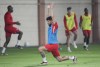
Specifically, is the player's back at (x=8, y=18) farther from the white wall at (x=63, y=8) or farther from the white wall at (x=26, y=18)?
the white wall at (x=63, y=8)

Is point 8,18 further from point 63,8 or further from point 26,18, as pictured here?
point 63,8

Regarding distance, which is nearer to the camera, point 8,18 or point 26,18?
point 8,18

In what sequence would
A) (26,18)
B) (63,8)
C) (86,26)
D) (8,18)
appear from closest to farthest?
(8,18) → (86,26) → (26,18) → (63,8)

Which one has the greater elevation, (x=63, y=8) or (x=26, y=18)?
(x=63, y=8)

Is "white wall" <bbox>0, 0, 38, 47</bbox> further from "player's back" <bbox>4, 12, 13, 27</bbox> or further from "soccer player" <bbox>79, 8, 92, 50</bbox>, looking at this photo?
"player's back" <bbox>4, 12, 13, 27</bbox>

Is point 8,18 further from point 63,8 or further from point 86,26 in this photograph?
point 63,8

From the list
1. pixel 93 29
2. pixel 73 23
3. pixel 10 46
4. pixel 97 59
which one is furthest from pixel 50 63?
pixel 93 29

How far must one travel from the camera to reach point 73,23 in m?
26.6

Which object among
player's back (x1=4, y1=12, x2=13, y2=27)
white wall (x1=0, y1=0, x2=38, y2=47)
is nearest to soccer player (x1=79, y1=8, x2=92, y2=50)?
player's back (x1=4, y1=12, x2=13, y2=27)

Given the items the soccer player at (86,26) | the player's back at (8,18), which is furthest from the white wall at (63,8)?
the player's back at (8,18)

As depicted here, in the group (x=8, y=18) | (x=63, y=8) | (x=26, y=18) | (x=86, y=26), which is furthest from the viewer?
(x=63, y=8)

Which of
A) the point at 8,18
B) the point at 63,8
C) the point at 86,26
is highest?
the point at 63,8

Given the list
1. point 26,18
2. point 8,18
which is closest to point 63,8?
point 26,18

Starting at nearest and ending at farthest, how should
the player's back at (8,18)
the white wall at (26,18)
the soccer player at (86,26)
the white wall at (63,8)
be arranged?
the player's back at (8,18) < the soccer player at (86,26) < the white wall at (26,18) < the white wall at (63,8)
